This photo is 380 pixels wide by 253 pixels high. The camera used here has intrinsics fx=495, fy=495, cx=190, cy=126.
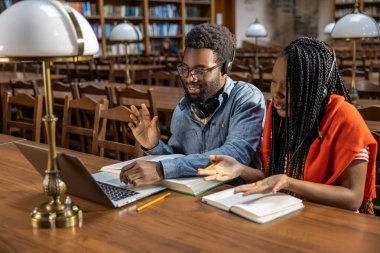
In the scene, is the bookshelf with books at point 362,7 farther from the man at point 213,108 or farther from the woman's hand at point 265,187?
the woman's hand at point 265,187

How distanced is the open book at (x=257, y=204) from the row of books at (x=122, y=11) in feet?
27.5

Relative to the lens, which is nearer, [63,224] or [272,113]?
[63,224]

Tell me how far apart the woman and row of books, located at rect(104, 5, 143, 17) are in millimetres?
8257

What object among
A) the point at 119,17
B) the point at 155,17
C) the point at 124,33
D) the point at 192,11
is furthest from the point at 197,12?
the point at 124,33

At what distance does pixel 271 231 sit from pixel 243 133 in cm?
59

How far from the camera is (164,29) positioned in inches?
418

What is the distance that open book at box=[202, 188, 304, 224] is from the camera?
4.07ft

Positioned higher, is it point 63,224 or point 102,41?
point 102,41

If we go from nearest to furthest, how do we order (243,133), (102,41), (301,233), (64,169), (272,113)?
(301,233)
(64,169)
(272,113)
(243,133)
(102,41)

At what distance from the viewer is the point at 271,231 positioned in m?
1.17

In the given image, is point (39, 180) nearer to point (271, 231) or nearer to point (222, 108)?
point (222, 108)

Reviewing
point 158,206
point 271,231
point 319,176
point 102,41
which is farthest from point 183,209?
point 102,41

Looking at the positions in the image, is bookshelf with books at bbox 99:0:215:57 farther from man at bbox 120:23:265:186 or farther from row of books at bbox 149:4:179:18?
man at bbox 120:23:265:186

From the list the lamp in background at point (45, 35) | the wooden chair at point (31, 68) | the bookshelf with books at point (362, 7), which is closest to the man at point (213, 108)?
the lamp in background at point (45, 35)
